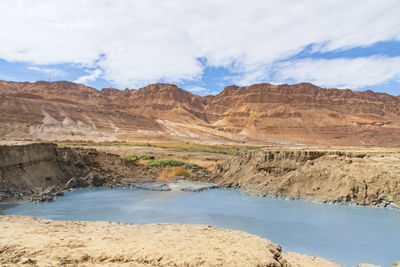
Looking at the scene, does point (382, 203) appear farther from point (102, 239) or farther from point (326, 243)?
point (102, 239)

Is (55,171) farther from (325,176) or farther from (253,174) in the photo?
(325,176)

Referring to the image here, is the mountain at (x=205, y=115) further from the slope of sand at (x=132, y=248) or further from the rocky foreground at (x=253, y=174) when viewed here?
the slope of sand at (x=132, y=248)

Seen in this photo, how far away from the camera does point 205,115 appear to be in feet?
418

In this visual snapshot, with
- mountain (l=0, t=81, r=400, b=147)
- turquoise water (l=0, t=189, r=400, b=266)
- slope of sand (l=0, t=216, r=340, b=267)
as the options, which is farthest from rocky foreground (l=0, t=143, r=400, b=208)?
mountain (l=0, t=81, r=400, b=147)

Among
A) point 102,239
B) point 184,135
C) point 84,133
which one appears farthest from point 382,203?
point 184,135

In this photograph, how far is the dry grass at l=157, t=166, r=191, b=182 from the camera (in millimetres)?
23225

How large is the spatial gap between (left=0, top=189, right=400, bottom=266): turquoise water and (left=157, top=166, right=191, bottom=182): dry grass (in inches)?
175

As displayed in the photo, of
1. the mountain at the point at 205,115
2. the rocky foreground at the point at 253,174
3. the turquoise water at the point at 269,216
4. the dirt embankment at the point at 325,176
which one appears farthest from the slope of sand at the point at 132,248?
the mountain at the point at 205,115

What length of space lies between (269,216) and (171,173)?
1188 cm

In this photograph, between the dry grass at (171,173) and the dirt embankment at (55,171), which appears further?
the dry grass at (171,173)

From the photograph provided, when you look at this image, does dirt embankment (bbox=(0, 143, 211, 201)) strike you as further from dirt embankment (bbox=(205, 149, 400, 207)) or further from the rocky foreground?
dirt embankment (bbox=(205, 149, 400, 207))

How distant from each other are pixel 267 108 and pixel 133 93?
59.8m

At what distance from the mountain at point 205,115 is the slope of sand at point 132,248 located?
189 feet

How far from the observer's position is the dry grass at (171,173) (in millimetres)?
23225
